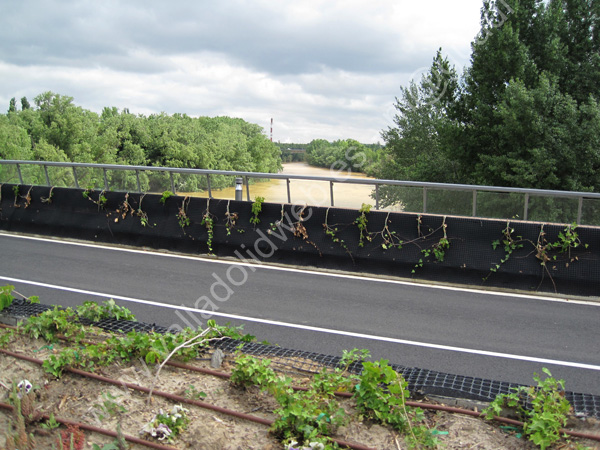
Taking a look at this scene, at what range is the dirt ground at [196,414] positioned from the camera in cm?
423

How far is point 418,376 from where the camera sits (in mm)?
5113

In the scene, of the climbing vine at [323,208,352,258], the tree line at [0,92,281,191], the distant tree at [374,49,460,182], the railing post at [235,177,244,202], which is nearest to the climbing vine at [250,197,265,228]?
the railing post at [235,177,244,202]

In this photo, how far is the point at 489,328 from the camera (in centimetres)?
791

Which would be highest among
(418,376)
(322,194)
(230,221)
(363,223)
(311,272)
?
(322,194)

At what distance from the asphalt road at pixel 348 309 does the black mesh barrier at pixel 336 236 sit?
0.39m

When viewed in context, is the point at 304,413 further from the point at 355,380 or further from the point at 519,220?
the point at 519,220

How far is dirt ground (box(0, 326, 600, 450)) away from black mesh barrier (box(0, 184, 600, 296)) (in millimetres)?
5811

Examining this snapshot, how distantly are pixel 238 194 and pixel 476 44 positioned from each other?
16.9 meters

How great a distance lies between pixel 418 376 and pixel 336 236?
6298 mm

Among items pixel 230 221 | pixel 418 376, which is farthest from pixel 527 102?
pixel 418 376

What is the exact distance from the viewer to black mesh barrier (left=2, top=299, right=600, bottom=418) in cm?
462

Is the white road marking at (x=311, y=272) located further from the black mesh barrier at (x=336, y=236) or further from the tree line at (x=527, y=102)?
the tree line at (x=527, y=102)

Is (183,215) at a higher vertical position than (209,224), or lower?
higher

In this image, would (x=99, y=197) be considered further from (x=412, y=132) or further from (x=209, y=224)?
(x=412, y=132)
